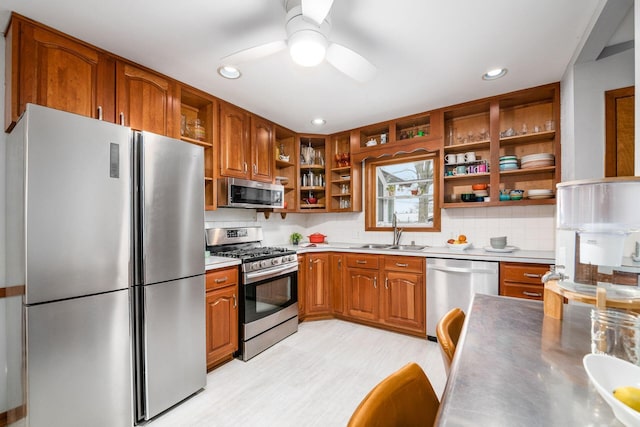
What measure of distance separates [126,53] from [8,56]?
64cm

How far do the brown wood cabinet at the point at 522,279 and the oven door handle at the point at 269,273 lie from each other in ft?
6.63

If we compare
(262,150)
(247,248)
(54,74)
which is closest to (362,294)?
(247,248)

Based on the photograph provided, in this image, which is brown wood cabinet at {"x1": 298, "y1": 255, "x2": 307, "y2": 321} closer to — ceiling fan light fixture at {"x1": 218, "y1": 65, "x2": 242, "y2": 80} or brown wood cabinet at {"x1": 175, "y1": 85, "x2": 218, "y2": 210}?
brown wood cabinet at {"x1": 175, "y1": 85, "x2": 218, "y2": 210}

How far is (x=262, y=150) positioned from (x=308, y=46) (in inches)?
72.9

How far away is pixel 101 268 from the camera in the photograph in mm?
1604

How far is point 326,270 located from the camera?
11.7ft

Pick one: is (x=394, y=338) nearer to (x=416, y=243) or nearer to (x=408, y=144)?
(x=416, y=243)

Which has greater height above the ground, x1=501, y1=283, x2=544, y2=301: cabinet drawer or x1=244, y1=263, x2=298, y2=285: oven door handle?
x1=244, y1=263, x2=298, y2=285: oven door handle

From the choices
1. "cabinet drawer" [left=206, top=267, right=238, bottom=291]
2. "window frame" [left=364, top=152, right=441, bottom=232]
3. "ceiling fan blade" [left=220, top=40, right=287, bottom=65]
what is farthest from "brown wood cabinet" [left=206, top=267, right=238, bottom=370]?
"window frame" [left=364, top=152, right=441, bottom=232]

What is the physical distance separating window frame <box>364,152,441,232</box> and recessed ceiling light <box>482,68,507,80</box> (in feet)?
3.40

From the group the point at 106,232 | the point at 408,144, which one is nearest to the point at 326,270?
the point at 408,144

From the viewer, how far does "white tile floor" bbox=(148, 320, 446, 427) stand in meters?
1.85

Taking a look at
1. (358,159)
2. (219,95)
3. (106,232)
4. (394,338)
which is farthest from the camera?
(358,159)

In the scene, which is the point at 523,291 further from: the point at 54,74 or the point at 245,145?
the point at 54,74
